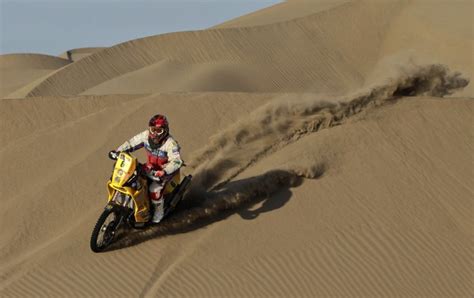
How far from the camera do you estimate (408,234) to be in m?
12.0

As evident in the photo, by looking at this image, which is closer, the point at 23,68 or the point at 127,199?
the point at 127,199

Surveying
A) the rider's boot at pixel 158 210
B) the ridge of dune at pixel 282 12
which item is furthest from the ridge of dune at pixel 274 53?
the rider's boot at pixel 158 210

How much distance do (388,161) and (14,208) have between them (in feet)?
17.8

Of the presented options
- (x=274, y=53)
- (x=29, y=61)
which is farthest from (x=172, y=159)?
(x=29, y=61)

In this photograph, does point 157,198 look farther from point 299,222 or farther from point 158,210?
point 299,222

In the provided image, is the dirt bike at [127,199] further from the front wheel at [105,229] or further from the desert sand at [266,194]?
the desert sand at [266,194]

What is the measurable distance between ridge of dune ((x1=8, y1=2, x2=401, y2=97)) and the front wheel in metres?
16.2

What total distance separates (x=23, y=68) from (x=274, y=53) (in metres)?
19.6

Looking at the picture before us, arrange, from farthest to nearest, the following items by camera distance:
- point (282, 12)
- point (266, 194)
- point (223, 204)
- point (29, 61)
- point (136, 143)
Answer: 1. point (29, 61)
2. point (282, 12)
3. point (266, 194)
4. point (223, 204)
5. point (136, 143)

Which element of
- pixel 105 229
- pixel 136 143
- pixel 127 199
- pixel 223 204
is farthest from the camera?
pixel 223 204

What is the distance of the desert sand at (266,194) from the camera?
10.9 m

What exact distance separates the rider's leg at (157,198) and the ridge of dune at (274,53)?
16.0 metres

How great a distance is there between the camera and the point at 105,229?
432 inches

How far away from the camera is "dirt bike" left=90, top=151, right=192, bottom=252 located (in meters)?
10.5
